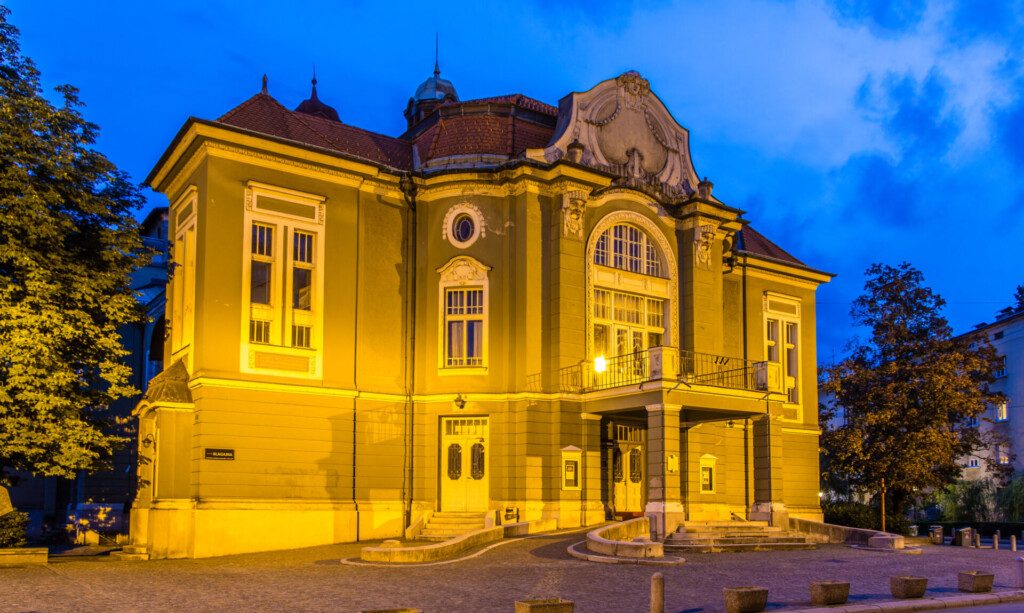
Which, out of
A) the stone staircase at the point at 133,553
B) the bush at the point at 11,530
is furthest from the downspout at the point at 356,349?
the bush at the point at 11,530

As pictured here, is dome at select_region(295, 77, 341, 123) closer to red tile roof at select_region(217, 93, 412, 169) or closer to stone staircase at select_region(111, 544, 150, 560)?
red tile roof at select_region(217, 93, 412, 169)

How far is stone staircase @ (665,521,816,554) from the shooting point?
980 inches

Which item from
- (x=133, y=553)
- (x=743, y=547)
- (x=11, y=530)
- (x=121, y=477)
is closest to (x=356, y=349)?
(x=133, y=553)

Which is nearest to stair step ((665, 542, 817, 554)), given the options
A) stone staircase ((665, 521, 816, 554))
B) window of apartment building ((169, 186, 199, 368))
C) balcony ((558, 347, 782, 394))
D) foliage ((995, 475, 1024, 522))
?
stone staircase ((665, 521, 816, 554))

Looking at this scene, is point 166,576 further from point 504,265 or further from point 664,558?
point 504,265

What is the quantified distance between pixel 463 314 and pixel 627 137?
779 cm

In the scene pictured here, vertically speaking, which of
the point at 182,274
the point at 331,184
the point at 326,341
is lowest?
the point at 326,341

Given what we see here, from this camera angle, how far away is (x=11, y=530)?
2270cm

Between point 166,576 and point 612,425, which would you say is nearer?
point 166,576

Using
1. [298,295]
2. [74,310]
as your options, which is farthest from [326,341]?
[74,310]

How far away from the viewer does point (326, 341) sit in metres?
27.8

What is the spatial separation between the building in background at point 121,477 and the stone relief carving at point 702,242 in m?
17.1

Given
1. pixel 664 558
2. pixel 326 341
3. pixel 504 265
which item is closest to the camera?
pixel 664 558

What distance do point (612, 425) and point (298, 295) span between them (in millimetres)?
10098
